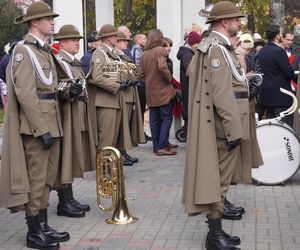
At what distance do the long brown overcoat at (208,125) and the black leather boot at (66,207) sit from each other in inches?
72.3

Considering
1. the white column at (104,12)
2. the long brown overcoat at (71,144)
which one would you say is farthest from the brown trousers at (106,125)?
the white column at (104,12)

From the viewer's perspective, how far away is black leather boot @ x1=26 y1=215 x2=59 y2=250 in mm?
5746

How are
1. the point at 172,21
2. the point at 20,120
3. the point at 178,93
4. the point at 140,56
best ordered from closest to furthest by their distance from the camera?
the point at 20,120, the point at 178,93, the point at 140,56, the point at 172,21

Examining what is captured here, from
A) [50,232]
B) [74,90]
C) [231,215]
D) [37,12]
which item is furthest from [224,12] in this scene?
[50,232]

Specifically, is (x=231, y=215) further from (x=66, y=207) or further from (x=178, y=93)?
(x=178, y=93)

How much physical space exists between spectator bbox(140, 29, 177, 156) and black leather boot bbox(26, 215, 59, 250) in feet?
16.8

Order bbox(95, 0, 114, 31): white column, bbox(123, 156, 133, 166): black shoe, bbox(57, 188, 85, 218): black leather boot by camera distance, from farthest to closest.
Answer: bbox(95, 0, 114, 31): white column → bbox(123, 156, 133, 166): black shoe → bbox(57, 188, 85, 218): black leather boot

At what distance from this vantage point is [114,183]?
263 inches

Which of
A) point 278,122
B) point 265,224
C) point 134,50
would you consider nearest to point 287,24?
point 134,50

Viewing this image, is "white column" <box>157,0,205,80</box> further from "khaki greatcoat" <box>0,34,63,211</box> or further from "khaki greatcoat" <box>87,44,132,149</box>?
"khaki greatcoat" <box>0,34,63,211</box>

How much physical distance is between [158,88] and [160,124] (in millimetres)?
707

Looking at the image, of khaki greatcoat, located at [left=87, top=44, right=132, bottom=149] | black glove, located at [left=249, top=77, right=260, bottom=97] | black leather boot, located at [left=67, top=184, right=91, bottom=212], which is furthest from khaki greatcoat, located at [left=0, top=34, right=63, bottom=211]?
khaki greatcoat, located at [left=87, top=44, right=132, bottom=149]

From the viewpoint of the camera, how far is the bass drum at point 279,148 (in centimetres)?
814

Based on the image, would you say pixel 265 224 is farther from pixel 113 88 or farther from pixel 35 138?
pixel 113 88
